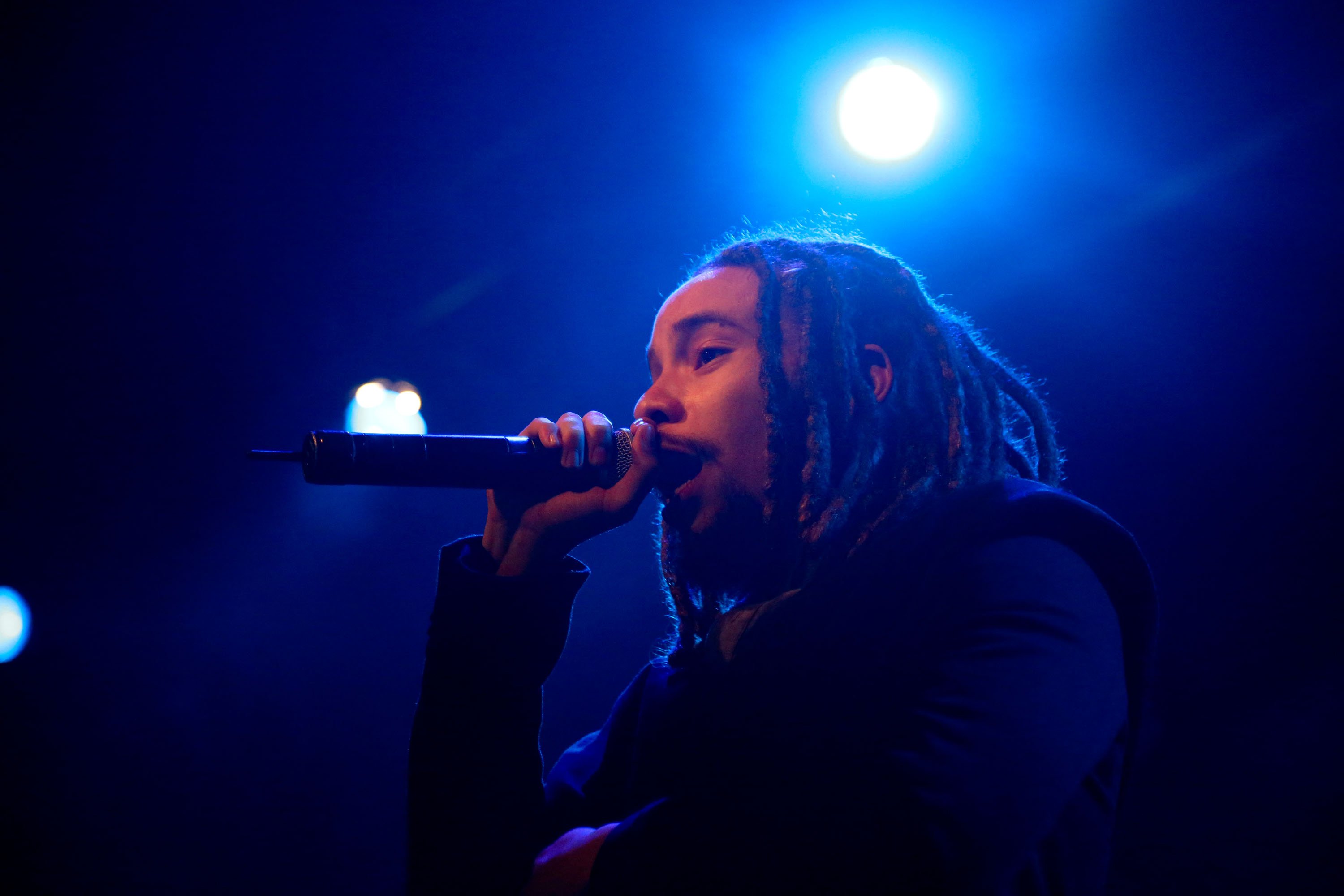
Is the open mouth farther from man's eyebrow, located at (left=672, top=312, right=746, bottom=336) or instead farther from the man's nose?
man's eyebrow, located at (left=672, top=312, right=746, bottom=336)

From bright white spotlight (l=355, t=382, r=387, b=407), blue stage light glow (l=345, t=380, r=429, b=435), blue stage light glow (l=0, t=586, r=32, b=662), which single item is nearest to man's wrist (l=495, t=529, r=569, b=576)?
blue stage light glow (l=345, t=380, r=429, b=435)

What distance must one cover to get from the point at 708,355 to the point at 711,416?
14 centimetres

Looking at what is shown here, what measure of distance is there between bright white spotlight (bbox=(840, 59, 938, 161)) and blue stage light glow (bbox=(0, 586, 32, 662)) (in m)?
3.52

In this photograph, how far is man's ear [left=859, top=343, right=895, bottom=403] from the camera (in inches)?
52.9

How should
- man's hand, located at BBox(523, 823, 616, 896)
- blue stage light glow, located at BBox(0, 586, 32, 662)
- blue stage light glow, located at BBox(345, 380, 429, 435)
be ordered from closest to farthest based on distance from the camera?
man's hand, located at BBox(523, 823, 616, 896) → blue stage light glow, located at BBox(0, 586, 32, 662) → blue stage light glow, located at BBox(345, 380, 429, 435)

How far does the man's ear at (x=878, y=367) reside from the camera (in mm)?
1343

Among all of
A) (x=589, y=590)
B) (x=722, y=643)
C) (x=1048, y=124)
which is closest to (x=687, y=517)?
(x=722, y=643)

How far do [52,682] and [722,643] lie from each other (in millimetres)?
2821

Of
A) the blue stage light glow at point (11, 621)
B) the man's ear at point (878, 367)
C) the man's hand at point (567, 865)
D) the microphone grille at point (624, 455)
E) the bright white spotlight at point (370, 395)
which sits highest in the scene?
the bright white spotlight at point (370, 395)

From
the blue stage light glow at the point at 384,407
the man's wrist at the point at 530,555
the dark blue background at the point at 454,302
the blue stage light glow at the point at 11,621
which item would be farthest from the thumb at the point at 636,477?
the blue stage light glow at the point at 11,621

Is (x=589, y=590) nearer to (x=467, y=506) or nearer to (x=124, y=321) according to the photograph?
(x=467, y=506)

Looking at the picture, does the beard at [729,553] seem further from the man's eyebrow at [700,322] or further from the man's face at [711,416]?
the man's eyebrow at [700,322]

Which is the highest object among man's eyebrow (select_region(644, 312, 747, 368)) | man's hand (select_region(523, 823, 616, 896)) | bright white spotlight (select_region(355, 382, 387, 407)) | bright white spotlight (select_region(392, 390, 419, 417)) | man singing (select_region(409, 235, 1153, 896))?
bright white spotlight (select_region(355, 382, 387, 407))

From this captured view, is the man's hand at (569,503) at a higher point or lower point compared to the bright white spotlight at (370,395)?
lower
